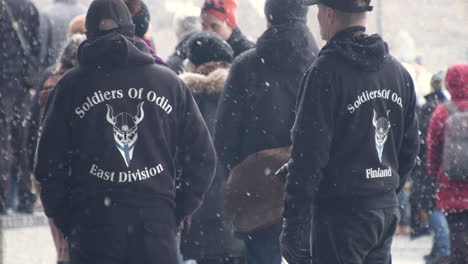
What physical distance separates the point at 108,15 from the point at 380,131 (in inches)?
55.1

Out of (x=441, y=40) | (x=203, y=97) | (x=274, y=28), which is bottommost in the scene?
(x=441, y=40)

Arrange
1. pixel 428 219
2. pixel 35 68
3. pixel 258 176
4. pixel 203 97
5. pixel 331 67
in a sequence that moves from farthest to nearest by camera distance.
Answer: pixel 428 219 → pixel 35 68 → pixel 203 97 → pixel 258 176 → pixel 331 67

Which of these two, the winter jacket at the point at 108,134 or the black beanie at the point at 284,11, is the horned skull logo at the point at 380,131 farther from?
the black beanie at the point at 284,11

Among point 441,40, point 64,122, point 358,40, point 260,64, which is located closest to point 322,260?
point 358,40

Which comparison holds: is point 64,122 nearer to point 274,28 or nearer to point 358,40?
point 358,40

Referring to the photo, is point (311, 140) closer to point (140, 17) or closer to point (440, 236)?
point (140, 17)

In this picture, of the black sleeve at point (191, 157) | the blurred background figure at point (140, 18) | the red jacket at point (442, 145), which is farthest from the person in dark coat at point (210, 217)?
the red jacket at point (442, 145)

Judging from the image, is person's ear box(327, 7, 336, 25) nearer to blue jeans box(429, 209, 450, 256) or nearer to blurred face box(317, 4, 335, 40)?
blurred face box(317, 4, 335, 40)

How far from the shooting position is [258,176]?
6148mm

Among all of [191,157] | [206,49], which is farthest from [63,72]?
[191,157]

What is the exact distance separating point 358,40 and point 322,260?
1.03m

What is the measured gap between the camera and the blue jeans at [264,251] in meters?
6.26

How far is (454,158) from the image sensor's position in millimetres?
8047

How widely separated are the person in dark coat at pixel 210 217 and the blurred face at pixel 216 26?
3.49 ft
